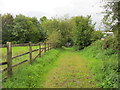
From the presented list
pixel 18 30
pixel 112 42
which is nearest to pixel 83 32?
pixel 112 42

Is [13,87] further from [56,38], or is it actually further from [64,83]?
[56,38]

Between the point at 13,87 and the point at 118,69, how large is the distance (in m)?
4.22

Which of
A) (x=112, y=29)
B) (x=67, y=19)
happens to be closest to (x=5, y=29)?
(x=67, y=19)

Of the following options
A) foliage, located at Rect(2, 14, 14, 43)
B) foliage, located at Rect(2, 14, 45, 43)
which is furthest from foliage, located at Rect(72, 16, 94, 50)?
foliage, located at Rect(2, 14, 14, 43)

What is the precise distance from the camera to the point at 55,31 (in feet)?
77.5

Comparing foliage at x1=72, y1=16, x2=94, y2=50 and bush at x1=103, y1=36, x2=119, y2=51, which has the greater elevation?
foliage at x1=72, y1=16, x2=94, y2=50

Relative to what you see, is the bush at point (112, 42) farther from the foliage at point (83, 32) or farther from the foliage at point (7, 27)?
the foliage at point (7, 27)

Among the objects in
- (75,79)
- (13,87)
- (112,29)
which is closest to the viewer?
(13,87)

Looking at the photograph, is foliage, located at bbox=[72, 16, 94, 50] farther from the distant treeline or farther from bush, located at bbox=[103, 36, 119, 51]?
bush, located at bbox=[103, 36, 119, 51]

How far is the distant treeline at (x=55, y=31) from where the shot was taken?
60.8 feet

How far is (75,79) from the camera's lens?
16.5 feet

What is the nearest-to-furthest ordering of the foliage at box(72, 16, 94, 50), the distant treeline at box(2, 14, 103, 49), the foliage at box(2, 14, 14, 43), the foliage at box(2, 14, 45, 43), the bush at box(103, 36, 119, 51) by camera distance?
1. the bush at box(103, 36, 119, 51)
2. the foliage at box(72, 16, 94, 50)
3. the distant treeline at box(2, 14, 103, 49)
4. the foliage at box(2, 14, 14, 43)
5. the foliage at box(2, 14, 45, 43)

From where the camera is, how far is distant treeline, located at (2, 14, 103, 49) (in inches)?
730

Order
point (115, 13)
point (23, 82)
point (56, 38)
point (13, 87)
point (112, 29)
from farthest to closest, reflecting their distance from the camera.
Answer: point (56, 38) < point (112, 29) < point (115, 13) < point (23, 82) < point (13, 87)
